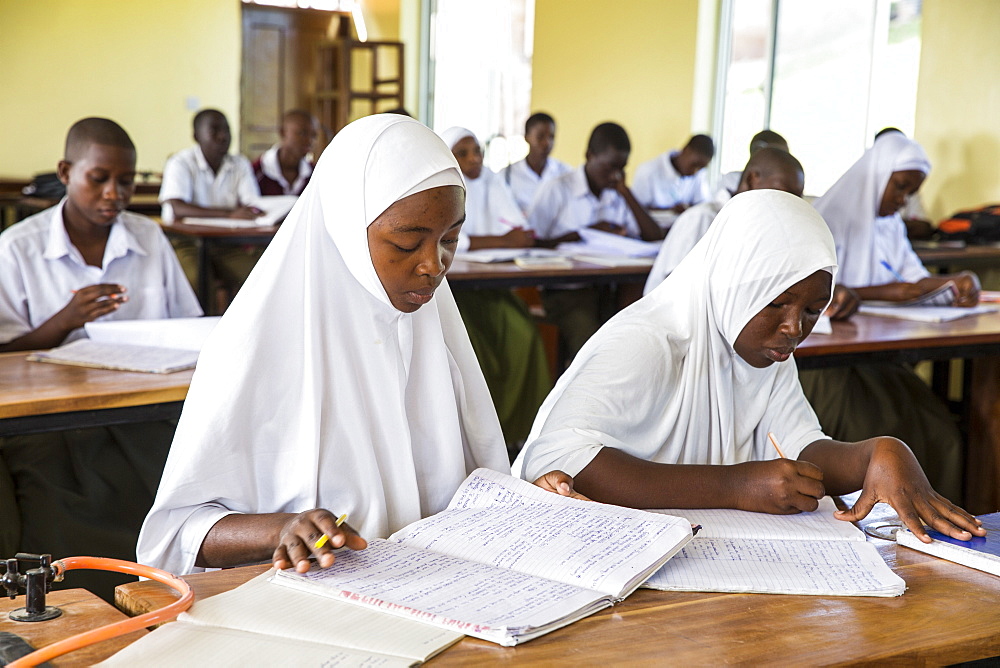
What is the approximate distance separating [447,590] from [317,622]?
0.50 ft

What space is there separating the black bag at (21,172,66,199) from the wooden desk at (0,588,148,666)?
605cm

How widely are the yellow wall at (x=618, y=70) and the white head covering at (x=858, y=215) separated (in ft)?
16.5

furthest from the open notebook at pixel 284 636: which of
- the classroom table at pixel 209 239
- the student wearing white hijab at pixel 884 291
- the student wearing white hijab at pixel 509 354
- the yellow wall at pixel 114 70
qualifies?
the yellow wall at pixel 114 70

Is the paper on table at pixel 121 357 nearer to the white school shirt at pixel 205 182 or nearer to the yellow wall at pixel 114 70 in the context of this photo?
the white school shirt at pixel 205 182

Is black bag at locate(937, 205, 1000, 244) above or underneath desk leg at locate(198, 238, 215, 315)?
above

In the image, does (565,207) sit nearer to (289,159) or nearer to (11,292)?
(289,159)

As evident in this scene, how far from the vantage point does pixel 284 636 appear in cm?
100

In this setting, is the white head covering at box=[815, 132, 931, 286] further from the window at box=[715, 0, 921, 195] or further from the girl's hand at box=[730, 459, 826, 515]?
the window at box=[715, 0, 921, 195]

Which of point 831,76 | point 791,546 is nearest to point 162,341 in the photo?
point 791,546

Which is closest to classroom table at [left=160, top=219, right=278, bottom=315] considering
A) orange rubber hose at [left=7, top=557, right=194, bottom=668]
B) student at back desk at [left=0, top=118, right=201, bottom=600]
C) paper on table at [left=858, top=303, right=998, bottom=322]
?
student at back desk at [left=0, top=118, right=201, bottom=600]

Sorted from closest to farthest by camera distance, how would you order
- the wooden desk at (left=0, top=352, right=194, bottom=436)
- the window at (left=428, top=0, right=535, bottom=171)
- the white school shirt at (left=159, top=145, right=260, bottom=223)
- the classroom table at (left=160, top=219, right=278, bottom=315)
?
the wooden desk at (left=0, top=352, right=194, bottom=436)
the classroom table at (left=160, top=219, right=278, bottom=315)
the white school shirt at (left=159, top=145, right=260, bottom=223)
the window at (left=428, top=0, right=535, bottom=171)

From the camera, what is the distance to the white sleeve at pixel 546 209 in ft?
18.0

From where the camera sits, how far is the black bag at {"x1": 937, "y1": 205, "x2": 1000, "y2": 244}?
558cm

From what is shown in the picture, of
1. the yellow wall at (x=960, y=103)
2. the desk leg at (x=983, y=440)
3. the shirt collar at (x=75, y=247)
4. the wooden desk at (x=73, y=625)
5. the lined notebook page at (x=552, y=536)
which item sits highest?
the yellow wall at (x=960, y=103)
